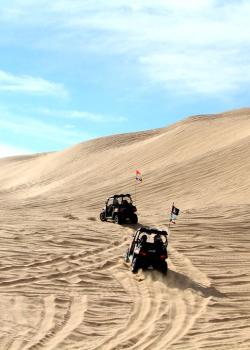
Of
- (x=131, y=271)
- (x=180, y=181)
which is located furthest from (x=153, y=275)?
(x=180, y=181)

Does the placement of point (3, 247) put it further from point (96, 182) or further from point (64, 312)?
point (96, 182)

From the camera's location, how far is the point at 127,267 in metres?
14.3

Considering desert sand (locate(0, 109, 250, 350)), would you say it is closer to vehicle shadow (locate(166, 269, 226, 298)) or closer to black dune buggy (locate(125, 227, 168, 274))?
vehicle shadow (locate(166, 269, 226, 298))

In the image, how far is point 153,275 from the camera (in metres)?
13.3

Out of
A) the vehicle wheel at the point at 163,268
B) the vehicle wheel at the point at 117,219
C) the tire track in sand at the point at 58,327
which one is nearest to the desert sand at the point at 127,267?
the tire track in sand at the point at 58,327

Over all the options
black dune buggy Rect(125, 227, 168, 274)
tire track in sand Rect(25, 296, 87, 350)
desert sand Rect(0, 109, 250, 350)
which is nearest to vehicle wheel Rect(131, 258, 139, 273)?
black dune buggy Rect(125, 227, 168, 274)

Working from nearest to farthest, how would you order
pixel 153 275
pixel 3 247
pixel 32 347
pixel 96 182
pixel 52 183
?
1. pixel 32 347
2. pixel 153 275
3. pixel 3 247
4. pixel 96 182
5. pixel 52 183

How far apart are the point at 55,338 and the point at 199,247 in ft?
28.6

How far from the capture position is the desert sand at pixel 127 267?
9.38 meters

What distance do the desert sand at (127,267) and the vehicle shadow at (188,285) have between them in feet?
0.08

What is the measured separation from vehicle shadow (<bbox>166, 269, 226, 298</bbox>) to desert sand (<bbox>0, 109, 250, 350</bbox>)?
2 centimetres

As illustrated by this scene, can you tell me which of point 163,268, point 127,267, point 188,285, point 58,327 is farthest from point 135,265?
point 58,327

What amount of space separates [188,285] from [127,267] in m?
2.11

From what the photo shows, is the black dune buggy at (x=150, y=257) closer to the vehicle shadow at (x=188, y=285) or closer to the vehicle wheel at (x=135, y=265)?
the vehicle wheel at (x=135, y=265)
